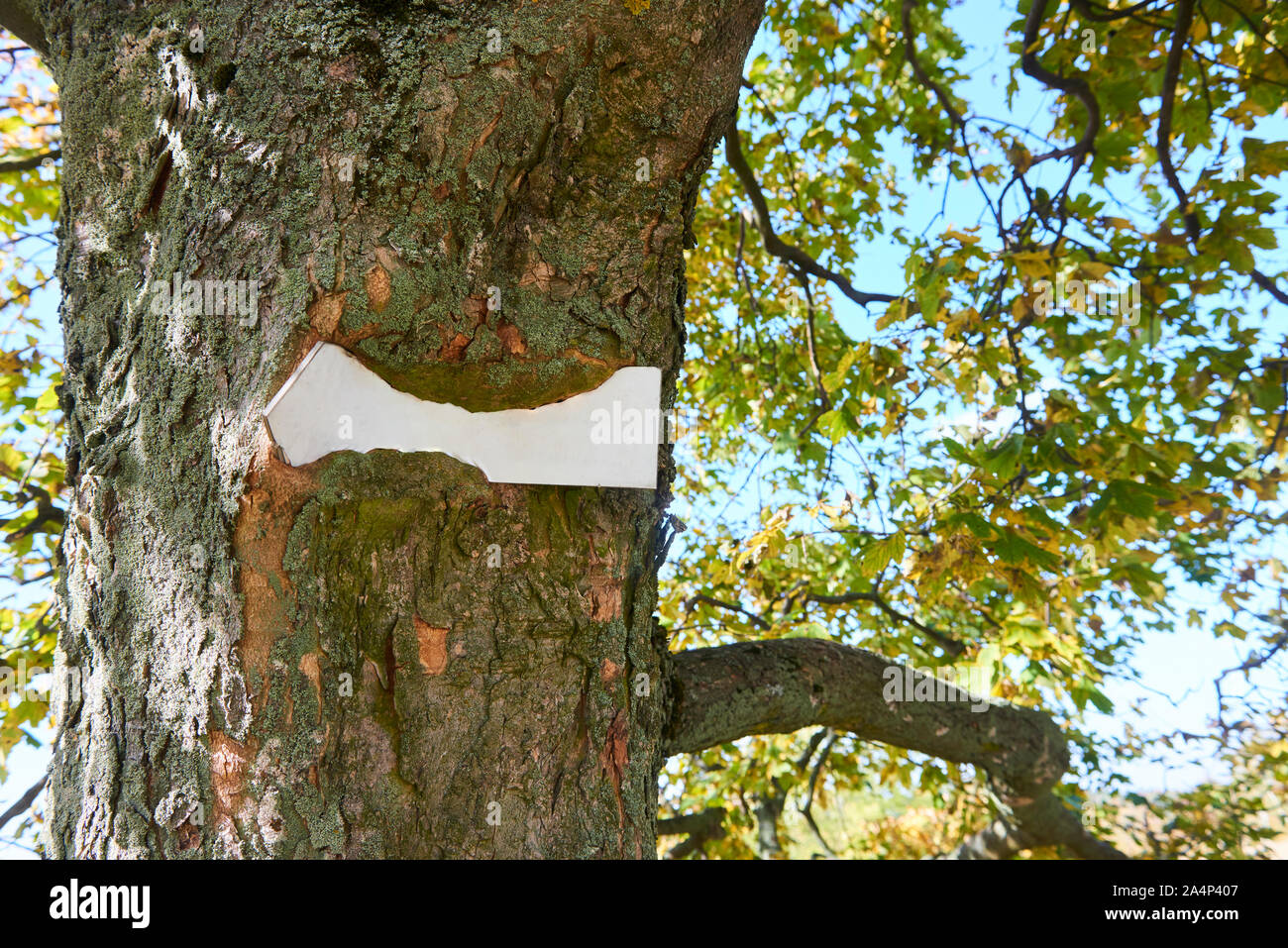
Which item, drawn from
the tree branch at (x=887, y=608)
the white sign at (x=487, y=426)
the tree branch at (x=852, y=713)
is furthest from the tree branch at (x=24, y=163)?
the tree branch at (x=887, y=608)

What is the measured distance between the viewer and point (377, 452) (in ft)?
4.84

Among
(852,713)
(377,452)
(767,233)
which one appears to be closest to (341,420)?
(377,452)

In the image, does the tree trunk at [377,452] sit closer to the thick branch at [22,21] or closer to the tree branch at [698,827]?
the thick branch at [22,21]

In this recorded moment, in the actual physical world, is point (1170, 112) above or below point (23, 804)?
above

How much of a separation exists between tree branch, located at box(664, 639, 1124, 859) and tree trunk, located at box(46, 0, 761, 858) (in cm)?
40

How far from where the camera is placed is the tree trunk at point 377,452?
1454 millimetres

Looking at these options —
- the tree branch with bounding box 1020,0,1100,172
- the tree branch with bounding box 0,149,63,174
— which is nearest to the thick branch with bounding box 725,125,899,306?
the tree branch with bounding box 1020,0,1100,172

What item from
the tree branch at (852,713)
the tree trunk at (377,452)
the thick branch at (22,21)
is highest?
the thick branch at (22,21)

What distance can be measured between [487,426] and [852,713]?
5.14 ft

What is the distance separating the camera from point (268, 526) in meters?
1.45

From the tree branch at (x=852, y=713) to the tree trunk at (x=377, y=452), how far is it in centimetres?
40

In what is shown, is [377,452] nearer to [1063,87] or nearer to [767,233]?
[1063,87]
